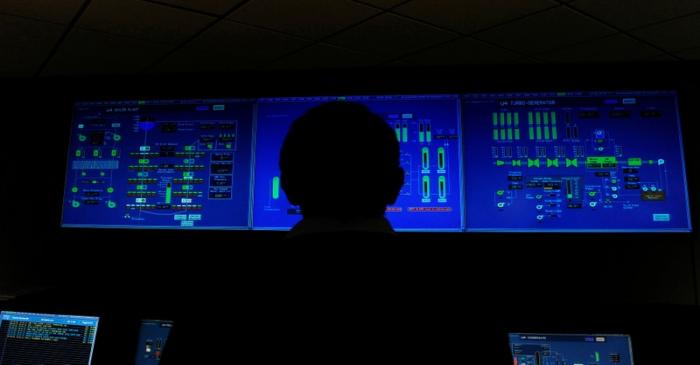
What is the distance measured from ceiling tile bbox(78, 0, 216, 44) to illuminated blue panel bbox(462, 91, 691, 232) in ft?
4.90

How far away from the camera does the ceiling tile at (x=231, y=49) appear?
2371 millimetres

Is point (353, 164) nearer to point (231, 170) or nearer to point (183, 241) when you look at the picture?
point (231, 170)

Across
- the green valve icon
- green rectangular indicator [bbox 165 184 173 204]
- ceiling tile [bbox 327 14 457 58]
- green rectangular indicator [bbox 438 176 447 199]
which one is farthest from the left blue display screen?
the green valve icon

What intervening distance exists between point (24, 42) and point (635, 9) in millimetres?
3264

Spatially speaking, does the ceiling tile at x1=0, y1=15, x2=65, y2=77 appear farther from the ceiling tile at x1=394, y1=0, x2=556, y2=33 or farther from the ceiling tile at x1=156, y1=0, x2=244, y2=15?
the ceiling tile at x1=394, y1=0, x2=556, y2=33

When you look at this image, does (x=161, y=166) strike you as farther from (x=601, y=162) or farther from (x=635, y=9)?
(x=635, y=9)

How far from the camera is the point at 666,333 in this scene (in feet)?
4.84

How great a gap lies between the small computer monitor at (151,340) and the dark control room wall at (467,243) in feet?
1.06

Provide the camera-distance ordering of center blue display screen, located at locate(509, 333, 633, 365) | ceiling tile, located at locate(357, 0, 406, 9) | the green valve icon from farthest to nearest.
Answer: ceiling tile, located at locate(357, 0, 406, 9), the green valve icon, center blue display screen, located at locate(509, 333, 633, 365)

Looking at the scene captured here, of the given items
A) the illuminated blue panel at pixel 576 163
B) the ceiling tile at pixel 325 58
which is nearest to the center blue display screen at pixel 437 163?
the illuminated blue panel at pixel 576 163

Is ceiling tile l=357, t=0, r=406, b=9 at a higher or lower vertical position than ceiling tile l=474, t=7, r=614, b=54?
lower

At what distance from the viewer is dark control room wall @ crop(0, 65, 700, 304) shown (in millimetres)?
1690

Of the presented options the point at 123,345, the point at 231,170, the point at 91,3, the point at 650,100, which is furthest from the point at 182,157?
the point at 650,100

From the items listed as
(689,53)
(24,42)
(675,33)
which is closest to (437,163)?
(675,33)
